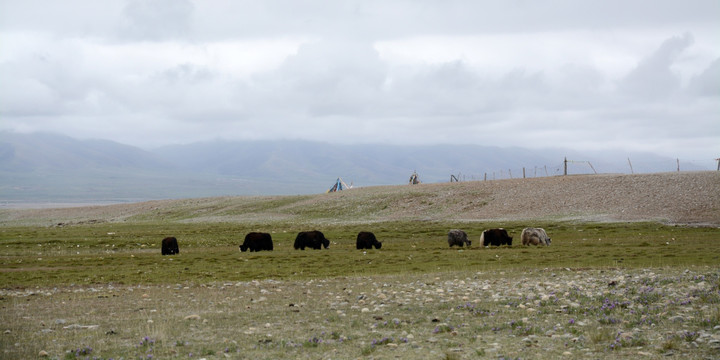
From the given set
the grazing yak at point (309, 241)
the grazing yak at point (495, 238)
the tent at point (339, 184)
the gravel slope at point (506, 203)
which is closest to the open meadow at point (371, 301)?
the grazing yak at point (309, 241)

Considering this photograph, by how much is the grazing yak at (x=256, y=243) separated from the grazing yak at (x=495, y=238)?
11.7m

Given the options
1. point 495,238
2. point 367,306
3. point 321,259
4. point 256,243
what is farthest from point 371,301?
point 495,238

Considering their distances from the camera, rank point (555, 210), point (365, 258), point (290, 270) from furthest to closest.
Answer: point (555, 210)
point (365, 258)
point (290, 270)

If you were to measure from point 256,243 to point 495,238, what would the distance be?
12977mm

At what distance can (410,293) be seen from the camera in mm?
18609

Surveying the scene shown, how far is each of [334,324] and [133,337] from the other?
3.96 meters

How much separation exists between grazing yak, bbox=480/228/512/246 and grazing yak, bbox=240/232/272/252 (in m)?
11.7

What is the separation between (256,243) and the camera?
125 feet

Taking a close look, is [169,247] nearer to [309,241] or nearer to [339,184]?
[309,241]

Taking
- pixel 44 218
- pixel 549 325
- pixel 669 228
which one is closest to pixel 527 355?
pixel 549 325

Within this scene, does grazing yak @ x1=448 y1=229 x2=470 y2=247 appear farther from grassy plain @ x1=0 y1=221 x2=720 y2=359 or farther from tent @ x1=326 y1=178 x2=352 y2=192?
tent @ x1=326 y1=178 x2=352 y2=192

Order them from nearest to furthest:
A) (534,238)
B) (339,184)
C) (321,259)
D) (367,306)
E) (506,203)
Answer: (367,306) → (321,259) → (534,238) → (506,203) → (339,184)

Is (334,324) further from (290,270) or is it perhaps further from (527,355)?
(290,270)

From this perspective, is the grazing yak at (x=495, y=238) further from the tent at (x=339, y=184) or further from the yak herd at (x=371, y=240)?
the tent at (x=339, y=184)
